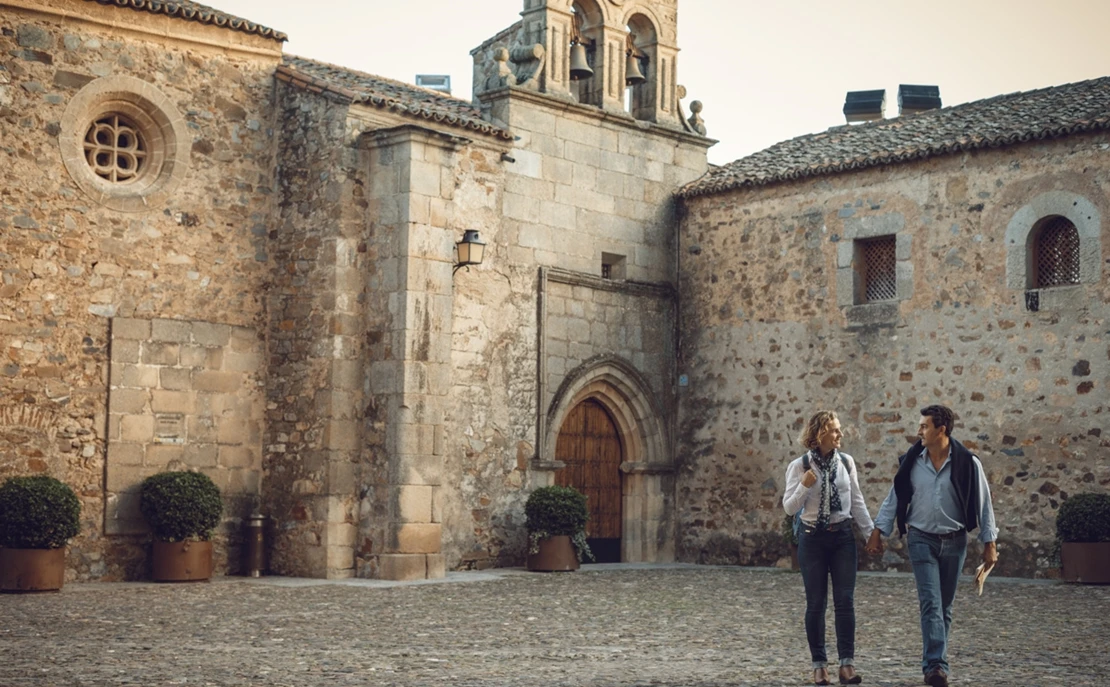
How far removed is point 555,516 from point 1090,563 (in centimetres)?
601

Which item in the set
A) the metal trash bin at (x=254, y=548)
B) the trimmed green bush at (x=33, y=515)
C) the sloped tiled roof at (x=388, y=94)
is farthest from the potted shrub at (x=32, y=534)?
the sloped tiled roof at (x=388, y=94)

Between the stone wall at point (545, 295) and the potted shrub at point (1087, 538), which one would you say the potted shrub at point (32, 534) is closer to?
the stone wall at point (545, 295)

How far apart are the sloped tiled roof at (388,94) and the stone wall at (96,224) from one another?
2.72 ft

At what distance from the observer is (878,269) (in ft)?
62.5

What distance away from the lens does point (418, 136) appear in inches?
655

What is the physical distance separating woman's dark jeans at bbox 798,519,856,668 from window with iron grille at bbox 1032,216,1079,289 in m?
9.43

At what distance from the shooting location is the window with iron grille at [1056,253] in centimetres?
1717

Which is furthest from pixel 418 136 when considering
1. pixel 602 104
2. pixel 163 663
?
pixel 163 663

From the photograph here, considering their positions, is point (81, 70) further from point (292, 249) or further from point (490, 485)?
point (490, 485)

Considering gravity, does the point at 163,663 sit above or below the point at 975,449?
below

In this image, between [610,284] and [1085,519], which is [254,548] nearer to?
[610,284]

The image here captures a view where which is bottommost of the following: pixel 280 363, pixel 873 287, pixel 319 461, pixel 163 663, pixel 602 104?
pixel 163 663

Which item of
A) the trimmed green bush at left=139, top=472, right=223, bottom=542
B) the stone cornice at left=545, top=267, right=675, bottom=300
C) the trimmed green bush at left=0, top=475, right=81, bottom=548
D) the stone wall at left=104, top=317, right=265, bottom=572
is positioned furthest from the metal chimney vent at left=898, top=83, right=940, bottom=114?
the trimmed green bush at left=0, top=475, right=81, bottom=548

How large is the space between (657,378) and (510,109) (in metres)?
4.30
